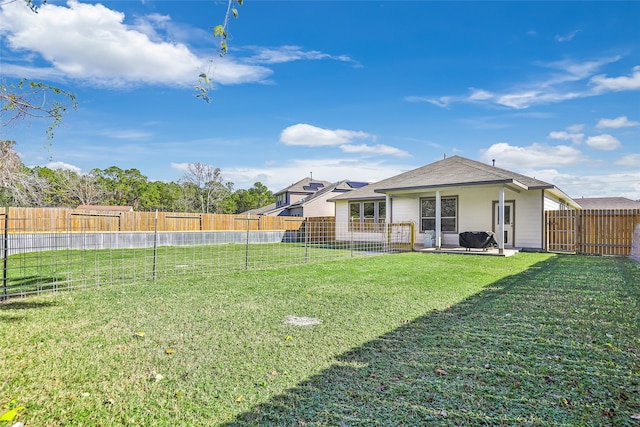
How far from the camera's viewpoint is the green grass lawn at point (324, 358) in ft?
6.93

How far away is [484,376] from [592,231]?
13.6 metres

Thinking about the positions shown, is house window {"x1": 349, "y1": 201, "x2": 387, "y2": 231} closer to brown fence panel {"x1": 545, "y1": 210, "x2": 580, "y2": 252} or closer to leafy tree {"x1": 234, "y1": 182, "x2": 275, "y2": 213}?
brown fence panel {"x1": 545, "y1": 210, "x2": 580, "y2": 252}

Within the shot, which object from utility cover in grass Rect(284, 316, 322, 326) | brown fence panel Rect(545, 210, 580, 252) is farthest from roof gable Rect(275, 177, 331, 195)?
utility cover in grass Rect(284, 316, 322, 326)

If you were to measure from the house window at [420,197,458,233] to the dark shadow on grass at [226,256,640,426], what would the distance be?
11.5 metres

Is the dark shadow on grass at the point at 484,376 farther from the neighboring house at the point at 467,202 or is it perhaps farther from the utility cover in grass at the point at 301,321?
the neighboring house at the point at 467,202

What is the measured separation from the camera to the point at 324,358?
2949 mm

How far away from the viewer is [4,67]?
4.04 metres

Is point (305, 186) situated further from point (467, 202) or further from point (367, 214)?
point (467, 202)

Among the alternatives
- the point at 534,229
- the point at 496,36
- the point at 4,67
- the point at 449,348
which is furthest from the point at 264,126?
the point at 449,348

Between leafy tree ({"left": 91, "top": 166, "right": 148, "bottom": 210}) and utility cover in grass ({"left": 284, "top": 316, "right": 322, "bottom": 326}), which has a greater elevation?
leafy tree ({"left": 91, "top": 166, "right": 148, "bottom": 210})

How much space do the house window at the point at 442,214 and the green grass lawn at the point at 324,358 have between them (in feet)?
33.3

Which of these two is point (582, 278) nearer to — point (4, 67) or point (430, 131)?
point (4, 67)

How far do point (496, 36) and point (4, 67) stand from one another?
1391 centimetres

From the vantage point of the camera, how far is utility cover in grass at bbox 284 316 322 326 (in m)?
3.97
